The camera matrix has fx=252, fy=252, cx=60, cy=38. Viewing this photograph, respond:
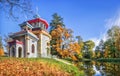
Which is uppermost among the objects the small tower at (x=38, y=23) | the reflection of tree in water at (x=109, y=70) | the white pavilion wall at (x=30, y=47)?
the small tower at (x=38, y=23)

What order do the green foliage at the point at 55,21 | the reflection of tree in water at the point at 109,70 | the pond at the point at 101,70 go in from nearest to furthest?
1. the reflection of tree in water at the point at 109,70
2. the pond at the point at 101,70
3. the green foliage at the point at 55,21

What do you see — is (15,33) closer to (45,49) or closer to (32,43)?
(32,43)

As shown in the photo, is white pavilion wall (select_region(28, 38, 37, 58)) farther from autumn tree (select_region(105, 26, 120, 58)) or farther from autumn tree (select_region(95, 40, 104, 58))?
autumn tree (select_region(95, 40, 104, 58))

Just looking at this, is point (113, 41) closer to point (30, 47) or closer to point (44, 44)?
point (44, 44)

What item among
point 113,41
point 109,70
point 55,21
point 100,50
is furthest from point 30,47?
point 100,50

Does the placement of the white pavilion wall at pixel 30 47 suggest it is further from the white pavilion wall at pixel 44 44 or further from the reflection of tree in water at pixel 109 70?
the reflection of tree in water at pixel 109 70

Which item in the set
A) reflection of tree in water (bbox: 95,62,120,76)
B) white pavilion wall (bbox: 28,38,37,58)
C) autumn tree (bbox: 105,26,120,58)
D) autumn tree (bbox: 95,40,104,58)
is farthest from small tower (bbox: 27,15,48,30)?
autumn tree (bbox: 95,40,104,58)

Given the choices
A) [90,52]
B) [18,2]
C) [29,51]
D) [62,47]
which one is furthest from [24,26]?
[90,52]

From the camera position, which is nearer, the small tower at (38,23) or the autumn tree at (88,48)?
the small tower at (38,23)

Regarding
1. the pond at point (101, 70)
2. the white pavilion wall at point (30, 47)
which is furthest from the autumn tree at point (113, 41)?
the white pavilion wall at point (30, 47)

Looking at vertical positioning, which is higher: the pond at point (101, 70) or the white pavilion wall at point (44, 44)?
the white pavilion wall at point (44, 44)

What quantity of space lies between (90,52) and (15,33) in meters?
43.4

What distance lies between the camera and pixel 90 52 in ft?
230

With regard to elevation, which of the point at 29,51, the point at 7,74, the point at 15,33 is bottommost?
the point at 7,74
